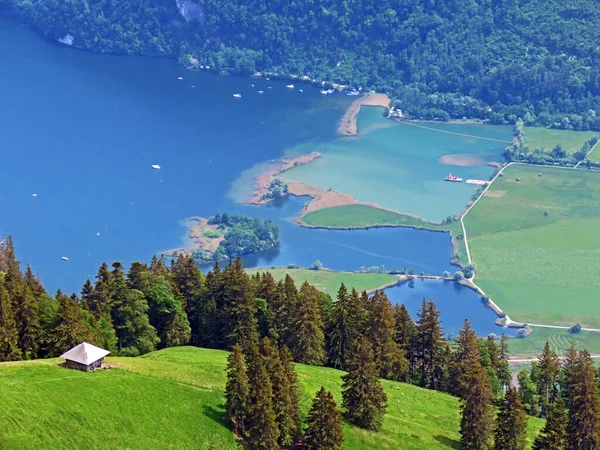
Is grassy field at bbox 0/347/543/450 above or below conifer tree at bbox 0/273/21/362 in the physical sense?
below

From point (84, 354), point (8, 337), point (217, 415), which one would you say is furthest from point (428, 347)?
point (8, 337)

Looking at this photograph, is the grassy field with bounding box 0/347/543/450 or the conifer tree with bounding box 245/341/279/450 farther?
the conifer tree with bounding box 245/341/279/450

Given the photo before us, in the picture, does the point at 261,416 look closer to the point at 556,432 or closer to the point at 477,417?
the point at 477,417

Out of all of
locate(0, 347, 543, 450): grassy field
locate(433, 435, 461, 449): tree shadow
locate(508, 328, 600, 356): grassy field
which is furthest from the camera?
locate(508, 328, 600, 356): grassy field

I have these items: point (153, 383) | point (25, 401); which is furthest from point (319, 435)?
point (25, 401)

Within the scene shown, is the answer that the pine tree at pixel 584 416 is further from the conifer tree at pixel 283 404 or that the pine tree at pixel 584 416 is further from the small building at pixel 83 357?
the small building at pixel 83 357

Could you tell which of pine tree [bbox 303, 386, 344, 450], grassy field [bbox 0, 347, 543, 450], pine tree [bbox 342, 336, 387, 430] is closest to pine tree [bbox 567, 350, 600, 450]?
grassy field [bbox 0, 347, 543, 450]

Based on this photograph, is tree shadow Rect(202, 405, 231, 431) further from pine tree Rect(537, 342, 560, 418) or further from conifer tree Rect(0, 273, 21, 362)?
pine tree Rect(537, 342, 560, 418)
